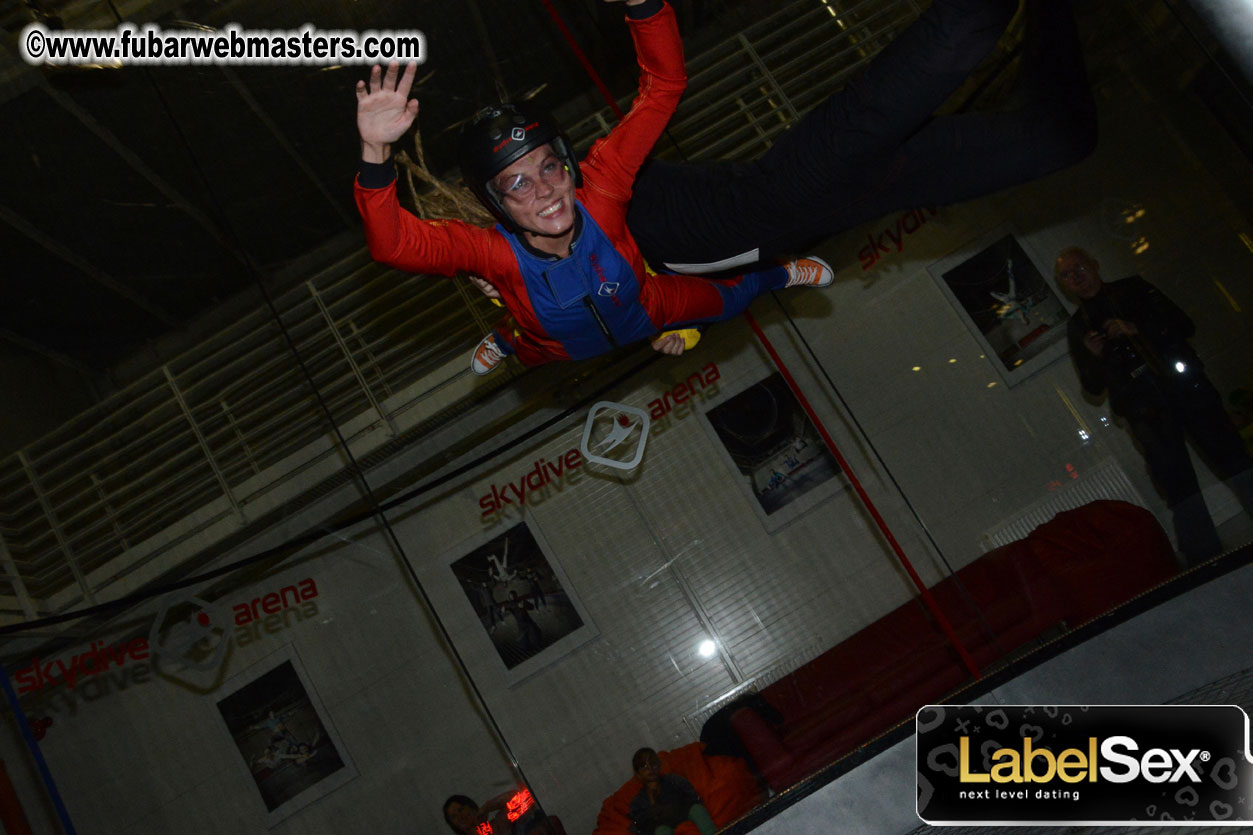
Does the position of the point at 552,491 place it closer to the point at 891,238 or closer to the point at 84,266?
the point at 891,238

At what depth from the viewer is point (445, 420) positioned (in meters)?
3.14

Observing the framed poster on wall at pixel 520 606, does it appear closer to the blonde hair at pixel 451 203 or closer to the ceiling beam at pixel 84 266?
the blonde hair at pixel 451 203

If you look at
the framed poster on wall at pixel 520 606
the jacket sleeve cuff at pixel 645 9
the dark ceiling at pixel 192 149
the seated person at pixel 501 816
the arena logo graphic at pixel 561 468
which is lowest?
the seated person at pixel 501 816

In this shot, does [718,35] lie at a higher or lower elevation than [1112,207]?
higher

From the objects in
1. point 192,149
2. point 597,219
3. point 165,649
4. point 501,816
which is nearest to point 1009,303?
point 597,219

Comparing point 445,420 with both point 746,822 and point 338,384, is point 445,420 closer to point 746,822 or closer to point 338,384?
point 338,384

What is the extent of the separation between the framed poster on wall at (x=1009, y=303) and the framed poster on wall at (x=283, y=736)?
272cm

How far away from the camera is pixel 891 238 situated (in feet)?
10.8

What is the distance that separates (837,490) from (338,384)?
1891 mm

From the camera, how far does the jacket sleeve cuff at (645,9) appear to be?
1.73 metres

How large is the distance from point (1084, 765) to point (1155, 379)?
4.55 feet

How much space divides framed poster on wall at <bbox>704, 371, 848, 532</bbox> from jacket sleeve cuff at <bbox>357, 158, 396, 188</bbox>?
165 cm

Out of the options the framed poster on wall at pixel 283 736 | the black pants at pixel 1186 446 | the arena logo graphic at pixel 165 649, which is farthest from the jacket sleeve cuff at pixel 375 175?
the black pants at pixel 1186 446

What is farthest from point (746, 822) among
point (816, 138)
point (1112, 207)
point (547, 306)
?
point (1112, 207)
